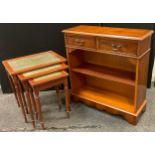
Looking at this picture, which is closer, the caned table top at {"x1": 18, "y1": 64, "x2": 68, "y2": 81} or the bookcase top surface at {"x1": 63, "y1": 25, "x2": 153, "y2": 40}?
the bookcase top surface at {"x1": 63, "y1": 25, "x2": 153, "y2": 40}

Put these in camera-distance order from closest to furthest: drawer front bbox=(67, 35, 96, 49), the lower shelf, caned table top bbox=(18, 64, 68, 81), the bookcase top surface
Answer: the bookcase top surface → caned table top bbox=(18, 64, 68, 81) → drawer front bbox=(67, 35, 96, 49) → the lower shelf

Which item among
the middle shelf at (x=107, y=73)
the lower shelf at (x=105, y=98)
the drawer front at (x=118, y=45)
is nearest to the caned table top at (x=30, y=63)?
the middle shelf at (x=107, y=73)

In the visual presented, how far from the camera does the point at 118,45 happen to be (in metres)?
1.73

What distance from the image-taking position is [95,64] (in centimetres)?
232

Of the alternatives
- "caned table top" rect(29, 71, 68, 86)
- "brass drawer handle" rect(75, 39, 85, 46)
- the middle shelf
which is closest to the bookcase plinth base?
the middle shelf

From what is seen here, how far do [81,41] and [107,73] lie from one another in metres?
0.44

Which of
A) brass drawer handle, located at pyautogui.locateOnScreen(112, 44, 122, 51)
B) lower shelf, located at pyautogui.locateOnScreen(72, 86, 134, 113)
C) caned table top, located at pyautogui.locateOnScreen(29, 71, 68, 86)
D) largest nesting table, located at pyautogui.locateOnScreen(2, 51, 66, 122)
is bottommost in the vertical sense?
lower shelf, located at pyautogui.locateOnScreen(72, 86, 134, 113)

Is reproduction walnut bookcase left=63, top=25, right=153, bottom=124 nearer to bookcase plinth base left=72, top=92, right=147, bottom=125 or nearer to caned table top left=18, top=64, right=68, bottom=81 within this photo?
bookcase plinth base left=72, top=92, right=147, bottom=125

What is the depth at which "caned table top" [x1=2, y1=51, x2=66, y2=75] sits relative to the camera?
6.09 feet

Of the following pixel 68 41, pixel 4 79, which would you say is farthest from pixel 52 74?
pixel 4 79

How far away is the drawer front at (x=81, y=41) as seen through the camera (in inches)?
74.7

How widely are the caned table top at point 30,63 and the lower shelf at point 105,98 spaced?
559 mm

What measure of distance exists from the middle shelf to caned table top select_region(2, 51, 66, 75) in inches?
12.7

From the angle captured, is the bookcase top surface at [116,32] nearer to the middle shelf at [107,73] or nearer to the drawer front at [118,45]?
the drawer front at [118,45]
